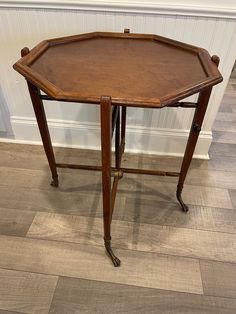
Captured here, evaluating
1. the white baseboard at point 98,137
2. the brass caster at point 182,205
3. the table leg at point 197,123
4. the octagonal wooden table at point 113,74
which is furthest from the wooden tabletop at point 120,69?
the brass caster at point 182,205

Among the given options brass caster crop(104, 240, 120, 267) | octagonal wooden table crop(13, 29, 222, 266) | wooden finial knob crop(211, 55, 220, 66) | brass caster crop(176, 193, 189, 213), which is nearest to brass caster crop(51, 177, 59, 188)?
octagonal wooden table crop(13, 29, 222, 266)

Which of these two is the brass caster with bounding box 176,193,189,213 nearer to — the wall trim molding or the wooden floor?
the wooden floor

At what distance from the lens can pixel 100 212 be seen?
129 centimetres

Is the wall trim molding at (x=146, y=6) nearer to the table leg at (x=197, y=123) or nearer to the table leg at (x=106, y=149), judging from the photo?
the table leg at (x=197, y=123)

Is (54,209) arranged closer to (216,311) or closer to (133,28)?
(216,311)

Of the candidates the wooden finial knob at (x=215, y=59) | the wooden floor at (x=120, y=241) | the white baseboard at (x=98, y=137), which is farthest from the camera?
the white baseboard at (x=98, y=137)

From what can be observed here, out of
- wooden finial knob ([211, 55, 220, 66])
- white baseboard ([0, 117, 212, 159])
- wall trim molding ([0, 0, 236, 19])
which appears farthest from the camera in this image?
white baseboard ([0, 117, 212, 159])

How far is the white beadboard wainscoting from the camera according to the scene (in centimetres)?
113

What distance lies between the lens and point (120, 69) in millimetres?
839

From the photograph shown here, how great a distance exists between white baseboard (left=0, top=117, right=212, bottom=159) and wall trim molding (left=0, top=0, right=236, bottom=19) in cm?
61

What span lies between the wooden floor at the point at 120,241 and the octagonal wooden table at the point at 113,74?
133 mm

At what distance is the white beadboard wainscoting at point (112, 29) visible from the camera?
1.13 meters

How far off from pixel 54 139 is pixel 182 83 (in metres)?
1.09

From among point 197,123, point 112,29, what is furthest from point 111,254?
point 112,29
